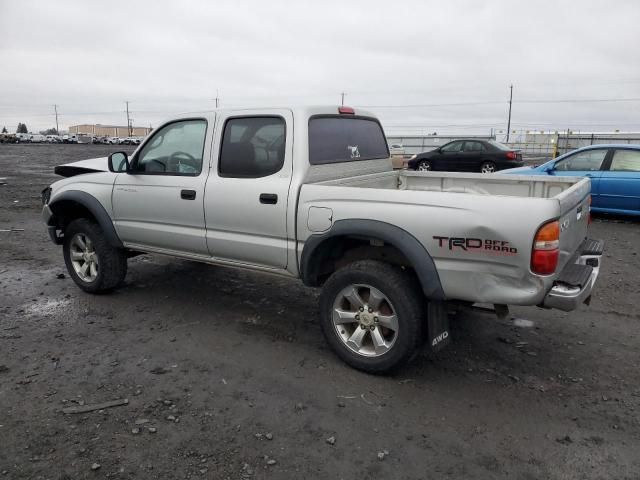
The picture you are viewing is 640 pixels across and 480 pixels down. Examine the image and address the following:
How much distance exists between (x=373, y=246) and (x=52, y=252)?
18.7 ft

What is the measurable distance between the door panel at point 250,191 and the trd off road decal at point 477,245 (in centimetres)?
134

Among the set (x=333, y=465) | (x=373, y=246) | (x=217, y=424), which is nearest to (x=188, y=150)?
(x=373, y=246)

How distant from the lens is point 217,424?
125 inches

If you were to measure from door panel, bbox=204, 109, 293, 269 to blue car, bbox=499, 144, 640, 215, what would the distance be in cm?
624

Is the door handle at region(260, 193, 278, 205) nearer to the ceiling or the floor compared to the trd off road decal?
nearer to the ceiling

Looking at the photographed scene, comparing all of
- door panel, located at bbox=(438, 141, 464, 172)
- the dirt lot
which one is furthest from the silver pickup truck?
door panel, located at bbox=(438, 141, 464, 172)

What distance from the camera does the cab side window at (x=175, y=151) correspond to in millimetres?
4723

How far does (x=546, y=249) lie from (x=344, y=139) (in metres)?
2.24

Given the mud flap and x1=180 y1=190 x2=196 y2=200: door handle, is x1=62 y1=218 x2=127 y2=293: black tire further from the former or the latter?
the mud flap

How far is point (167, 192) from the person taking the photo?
4.81 meters

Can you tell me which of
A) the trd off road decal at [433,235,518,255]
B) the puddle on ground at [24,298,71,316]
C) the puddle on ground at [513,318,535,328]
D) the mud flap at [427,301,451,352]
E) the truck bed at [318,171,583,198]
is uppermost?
the truck bed at [318,171,583,198]

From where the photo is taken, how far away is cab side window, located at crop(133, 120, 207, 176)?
472 centimetres

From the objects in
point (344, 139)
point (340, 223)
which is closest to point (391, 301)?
point (340, 223)

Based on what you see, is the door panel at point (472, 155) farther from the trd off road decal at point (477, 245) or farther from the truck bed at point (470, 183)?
the trd off road decal at point (477, 245)
